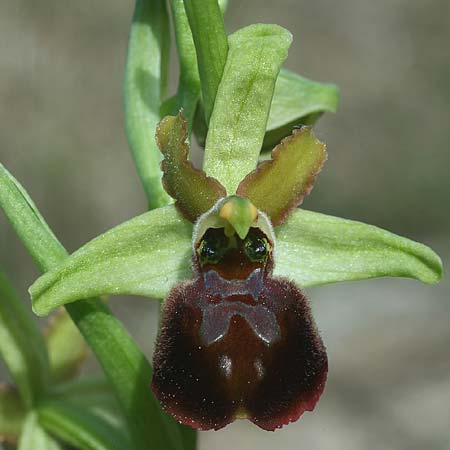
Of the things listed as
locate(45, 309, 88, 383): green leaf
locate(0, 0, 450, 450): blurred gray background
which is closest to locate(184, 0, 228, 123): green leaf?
locate(45, 309, 88, 383): green leaf

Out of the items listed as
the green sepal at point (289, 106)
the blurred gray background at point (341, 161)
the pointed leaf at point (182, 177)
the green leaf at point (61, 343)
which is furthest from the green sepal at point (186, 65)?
the blurred gray background at point (341, 161)

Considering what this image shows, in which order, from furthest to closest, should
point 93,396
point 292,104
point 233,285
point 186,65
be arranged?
point 93,396
point 292,104
point 186,65
point 233,285

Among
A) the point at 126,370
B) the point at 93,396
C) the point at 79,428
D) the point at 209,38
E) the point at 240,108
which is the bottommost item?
the point at 93,396

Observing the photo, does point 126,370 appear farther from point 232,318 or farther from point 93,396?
point 93,396

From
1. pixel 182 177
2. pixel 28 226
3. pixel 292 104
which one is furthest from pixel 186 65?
pixel 28 226

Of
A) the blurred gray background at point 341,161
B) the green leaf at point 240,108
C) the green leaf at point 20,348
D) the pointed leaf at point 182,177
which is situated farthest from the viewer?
the blurred gray background at point 341,161

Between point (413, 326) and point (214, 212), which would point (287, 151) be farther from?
point (413, 326)

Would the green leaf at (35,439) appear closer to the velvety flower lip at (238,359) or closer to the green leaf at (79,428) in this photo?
the green leaf at (79,428)
